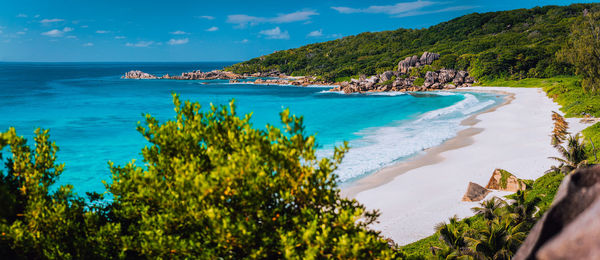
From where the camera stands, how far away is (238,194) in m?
7.79

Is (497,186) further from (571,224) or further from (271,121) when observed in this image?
(271,121)

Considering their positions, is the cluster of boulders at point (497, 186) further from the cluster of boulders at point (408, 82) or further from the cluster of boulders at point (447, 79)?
the cluster of boulders at point (447, 79)

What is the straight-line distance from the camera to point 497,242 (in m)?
14.6

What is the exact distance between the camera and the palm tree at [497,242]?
14.3 m

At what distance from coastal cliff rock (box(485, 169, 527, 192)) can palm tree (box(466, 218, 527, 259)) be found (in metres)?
10.8

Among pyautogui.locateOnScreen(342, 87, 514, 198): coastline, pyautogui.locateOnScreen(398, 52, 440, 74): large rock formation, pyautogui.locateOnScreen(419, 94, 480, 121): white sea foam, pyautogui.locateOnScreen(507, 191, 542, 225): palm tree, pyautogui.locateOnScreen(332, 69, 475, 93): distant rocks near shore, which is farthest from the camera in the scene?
pyautogui.locateOnScreen(398, 52, 440, 74): large rock formation

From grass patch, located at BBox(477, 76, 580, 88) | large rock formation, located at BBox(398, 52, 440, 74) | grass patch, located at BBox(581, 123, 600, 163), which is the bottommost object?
grass patch, located at BBox(581, 123, 600, 163)

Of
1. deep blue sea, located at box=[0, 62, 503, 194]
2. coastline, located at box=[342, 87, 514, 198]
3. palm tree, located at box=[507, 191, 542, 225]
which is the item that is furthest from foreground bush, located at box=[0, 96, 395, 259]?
deep blue sea, located at box=[0, 62, 503, 194]

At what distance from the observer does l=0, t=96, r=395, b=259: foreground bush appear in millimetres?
7547

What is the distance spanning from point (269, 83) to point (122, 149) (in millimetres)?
106202

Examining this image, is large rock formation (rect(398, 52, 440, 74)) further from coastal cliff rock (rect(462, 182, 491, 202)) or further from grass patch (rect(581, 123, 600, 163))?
coastal cliff rock (rect(462, 182, 491, 202))

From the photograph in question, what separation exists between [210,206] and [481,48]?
14571cm

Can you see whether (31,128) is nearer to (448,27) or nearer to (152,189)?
(152,189)

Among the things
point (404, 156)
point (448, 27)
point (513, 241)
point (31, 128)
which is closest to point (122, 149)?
point (31, 128)
